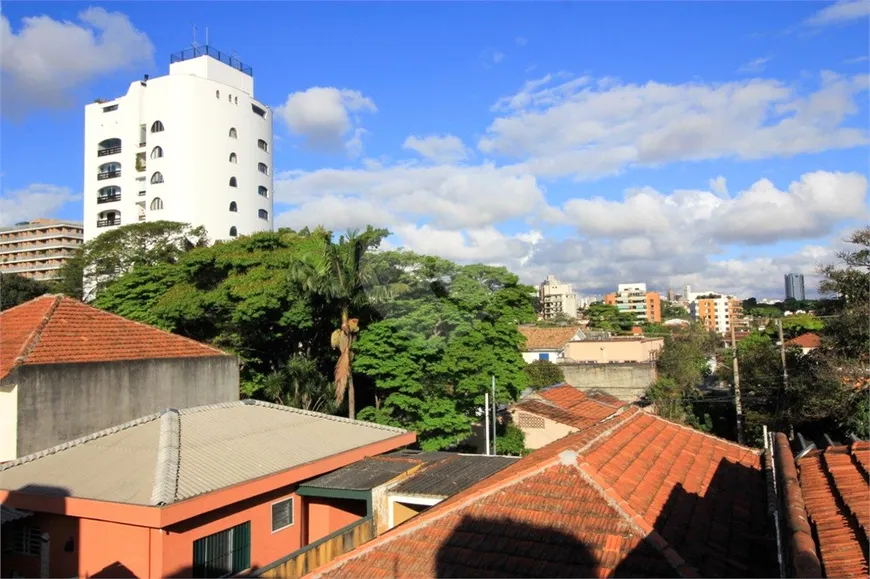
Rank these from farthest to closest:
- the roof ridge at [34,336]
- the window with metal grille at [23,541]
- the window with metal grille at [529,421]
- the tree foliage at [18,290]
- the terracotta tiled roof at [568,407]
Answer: the tree foliage at [18,290] → the window with metal grille at [529,421] → the terracotta tiled roof at [568,407] → the roof ridge at [34,336] → the window with metal grille at [23,541]

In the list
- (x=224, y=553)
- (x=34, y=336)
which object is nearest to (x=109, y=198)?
(x=34, y=336)

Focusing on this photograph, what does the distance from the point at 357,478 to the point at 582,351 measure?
33.6 meters

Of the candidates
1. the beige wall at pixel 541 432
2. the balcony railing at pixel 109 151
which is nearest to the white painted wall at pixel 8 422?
the beige wall at pixel 541 432

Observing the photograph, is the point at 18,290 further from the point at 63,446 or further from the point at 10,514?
the point at 10,514

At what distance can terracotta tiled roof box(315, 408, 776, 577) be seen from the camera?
601 centimetres

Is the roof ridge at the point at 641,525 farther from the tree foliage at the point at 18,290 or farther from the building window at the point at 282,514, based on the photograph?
the tree foliage at the point at 18,290

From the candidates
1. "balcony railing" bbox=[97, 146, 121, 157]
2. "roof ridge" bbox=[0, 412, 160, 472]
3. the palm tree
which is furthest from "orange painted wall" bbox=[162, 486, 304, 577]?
"balcony railing" bbox=[97, 146, 121, 157]

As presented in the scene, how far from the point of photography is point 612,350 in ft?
139

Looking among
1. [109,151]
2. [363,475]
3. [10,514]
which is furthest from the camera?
[109,151]

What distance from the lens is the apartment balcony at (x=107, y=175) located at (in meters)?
46.9

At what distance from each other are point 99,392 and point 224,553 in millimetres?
5809

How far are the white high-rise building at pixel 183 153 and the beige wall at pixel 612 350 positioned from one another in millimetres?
24823

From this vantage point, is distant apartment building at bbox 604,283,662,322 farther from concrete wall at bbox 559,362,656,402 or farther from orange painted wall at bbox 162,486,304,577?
orange painted wall at bbox 162,486,304,577

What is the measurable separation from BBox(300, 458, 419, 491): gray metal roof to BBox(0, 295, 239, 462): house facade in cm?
543
